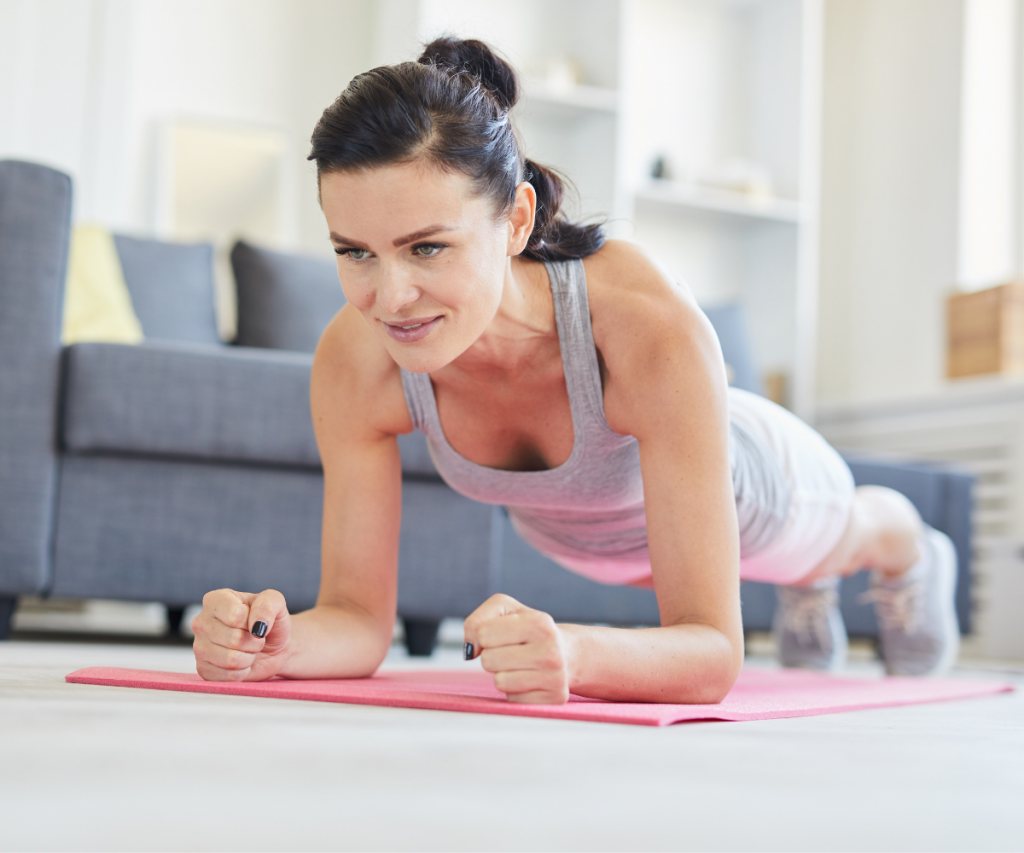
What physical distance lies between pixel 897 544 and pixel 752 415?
1.44 feet

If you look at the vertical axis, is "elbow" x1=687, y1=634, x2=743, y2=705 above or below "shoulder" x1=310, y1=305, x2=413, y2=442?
below

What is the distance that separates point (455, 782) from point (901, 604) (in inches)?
57.8

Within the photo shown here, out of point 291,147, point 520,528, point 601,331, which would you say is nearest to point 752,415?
point 520,528

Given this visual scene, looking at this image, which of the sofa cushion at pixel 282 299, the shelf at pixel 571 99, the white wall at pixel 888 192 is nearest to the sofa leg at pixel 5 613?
the sofa cushion at pixel 282 299

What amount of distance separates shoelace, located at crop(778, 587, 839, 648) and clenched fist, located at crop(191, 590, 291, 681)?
1.20 metres

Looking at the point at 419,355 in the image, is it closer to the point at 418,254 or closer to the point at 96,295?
the point at 418,254

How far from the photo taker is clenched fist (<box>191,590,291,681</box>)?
91 cm

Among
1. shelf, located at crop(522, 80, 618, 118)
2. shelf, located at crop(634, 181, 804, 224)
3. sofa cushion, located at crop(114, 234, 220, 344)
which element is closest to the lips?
sofa cushion, located at crop(114, 234, 220, 344)

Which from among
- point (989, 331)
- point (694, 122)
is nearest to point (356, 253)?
point (989, 331)

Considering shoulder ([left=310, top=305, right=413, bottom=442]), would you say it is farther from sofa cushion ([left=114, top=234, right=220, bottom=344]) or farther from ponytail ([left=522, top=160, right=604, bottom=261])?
sofa cushion ([left=114, top=234, right=220, bottom=344])

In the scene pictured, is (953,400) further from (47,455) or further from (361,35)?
(47,455)

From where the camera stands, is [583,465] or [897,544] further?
[897,544]

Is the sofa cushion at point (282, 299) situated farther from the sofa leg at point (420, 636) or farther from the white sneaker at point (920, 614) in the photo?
the white sneaker at point (920, 614)

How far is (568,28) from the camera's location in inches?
157
